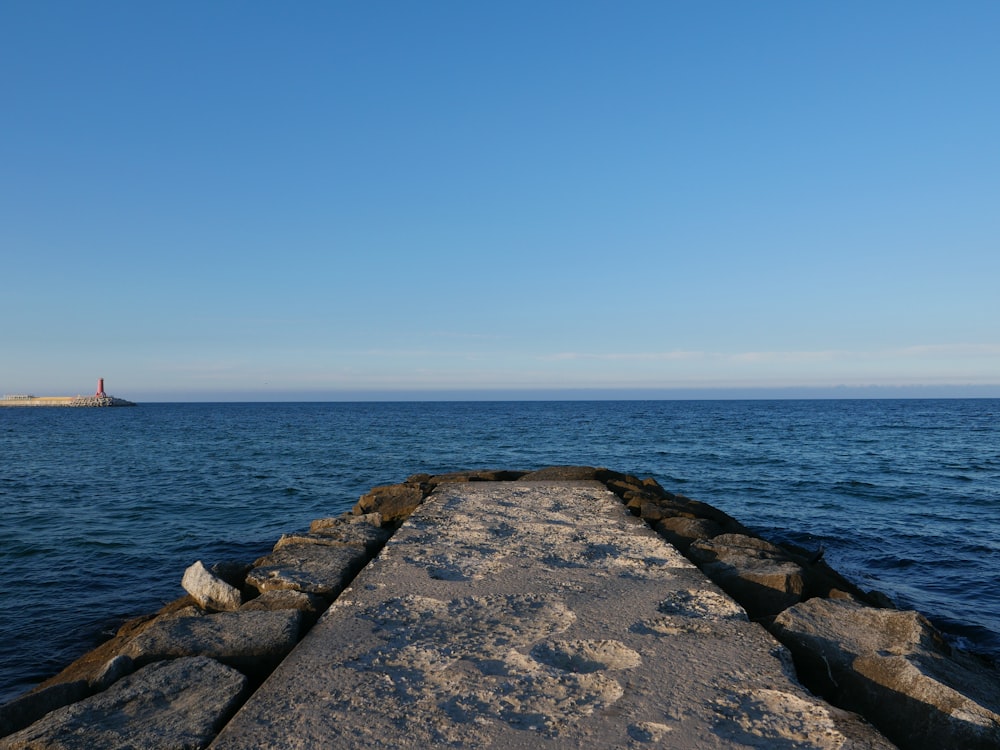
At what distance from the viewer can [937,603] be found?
7719 millimetres

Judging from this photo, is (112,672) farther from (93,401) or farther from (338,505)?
(93,401)

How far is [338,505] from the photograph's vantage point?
550 inches

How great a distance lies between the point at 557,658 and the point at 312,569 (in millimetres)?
2477

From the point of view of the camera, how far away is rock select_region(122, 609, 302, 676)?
3557mm

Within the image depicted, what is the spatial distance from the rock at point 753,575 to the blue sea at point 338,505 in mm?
2882

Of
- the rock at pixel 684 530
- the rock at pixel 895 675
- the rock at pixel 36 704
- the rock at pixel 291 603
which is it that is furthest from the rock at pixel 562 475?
the rock at pixel 36 704

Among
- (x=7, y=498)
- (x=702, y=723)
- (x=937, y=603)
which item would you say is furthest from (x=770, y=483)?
(x=7, y=498)

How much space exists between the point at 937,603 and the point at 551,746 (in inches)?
289

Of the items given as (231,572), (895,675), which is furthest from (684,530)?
(231,572)

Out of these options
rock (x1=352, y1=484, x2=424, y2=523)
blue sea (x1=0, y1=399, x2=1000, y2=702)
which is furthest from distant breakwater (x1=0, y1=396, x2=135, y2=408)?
rock (x1=352, y1=484, x2=424, y2=523)

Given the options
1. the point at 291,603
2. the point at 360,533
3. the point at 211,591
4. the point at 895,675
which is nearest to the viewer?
the point at 895,675

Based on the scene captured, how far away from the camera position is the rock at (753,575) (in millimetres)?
4770

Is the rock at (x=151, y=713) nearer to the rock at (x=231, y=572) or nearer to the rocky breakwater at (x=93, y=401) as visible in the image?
the rock at (x=231, y=572)

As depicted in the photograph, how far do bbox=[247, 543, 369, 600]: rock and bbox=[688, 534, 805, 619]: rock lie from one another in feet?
9.82
